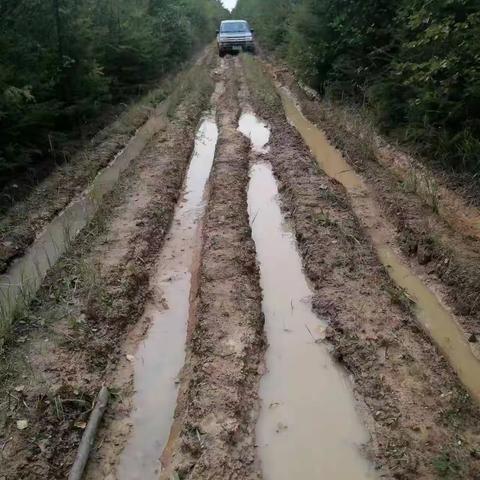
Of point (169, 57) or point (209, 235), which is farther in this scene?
point (169, 57)

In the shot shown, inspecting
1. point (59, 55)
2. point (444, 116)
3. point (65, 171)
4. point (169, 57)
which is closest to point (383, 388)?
point (444, 116)

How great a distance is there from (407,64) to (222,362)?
718 cm

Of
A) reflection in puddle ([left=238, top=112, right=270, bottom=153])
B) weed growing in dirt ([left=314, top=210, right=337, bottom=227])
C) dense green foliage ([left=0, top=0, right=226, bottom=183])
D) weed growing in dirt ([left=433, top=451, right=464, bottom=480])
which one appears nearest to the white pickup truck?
dense green foliage ([left=0, top=0, right=226, bottom=183])

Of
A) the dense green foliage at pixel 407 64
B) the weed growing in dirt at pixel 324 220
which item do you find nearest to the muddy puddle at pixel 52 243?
the weed growing in dirt at pixel 324 220

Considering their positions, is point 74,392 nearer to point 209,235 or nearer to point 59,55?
point 209,235

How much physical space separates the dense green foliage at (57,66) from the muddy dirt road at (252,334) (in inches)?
67.6

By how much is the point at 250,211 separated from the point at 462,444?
18.0 feet

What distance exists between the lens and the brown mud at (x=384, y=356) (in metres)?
4.05

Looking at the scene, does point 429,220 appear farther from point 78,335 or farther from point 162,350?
point 78,335

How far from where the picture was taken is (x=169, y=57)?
2284cm

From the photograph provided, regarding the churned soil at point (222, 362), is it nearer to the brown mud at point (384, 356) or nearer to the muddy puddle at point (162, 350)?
the muddy puddle at point (162, 350)

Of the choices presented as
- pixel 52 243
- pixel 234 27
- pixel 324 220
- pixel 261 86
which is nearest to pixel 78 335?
pixel 52 243

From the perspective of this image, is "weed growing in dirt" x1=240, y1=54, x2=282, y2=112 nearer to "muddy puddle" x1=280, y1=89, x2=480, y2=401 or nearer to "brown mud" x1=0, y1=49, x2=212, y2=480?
"muddy puddle" x1=280, y1=89, x2=480, y2=401

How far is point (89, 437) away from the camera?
423cm
